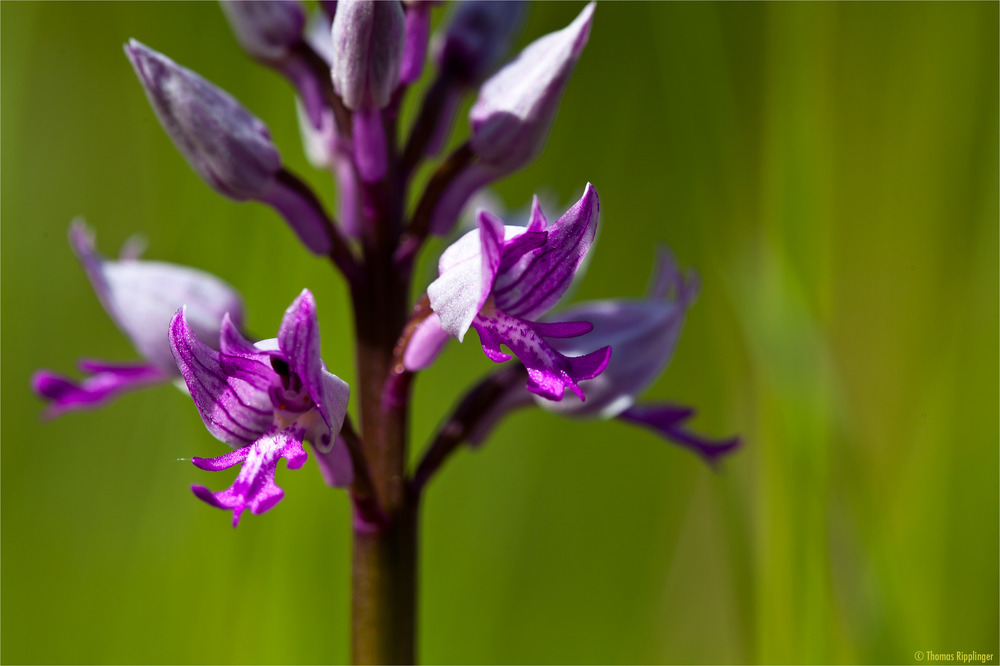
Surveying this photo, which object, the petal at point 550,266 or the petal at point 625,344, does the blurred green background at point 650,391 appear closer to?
the petal at point 625,344

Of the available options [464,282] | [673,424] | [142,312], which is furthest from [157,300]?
[673,424]

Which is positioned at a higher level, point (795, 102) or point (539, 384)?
point (795, 102)

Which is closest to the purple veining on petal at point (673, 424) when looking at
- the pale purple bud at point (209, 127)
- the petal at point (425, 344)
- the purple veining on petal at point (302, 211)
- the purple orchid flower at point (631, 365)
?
the purple orchid flower at point (631, 365)

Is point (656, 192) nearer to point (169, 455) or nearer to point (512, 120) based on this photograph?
point (169, 455)

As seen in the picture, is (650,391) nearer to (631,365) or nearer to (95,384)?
(631,365)

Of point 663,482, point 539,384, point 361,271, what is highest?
point 361,271

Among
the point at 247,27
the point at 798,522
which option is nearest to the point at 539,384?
the point at 798,522

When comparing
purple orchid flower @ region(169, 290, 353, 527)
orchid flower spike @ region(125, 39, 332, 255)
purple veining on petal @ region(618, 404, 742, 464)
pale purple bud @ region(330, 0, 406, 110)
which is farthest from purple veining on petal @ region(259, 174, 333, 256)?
purple veining on petal @ region(618, 404, 742, 464)
